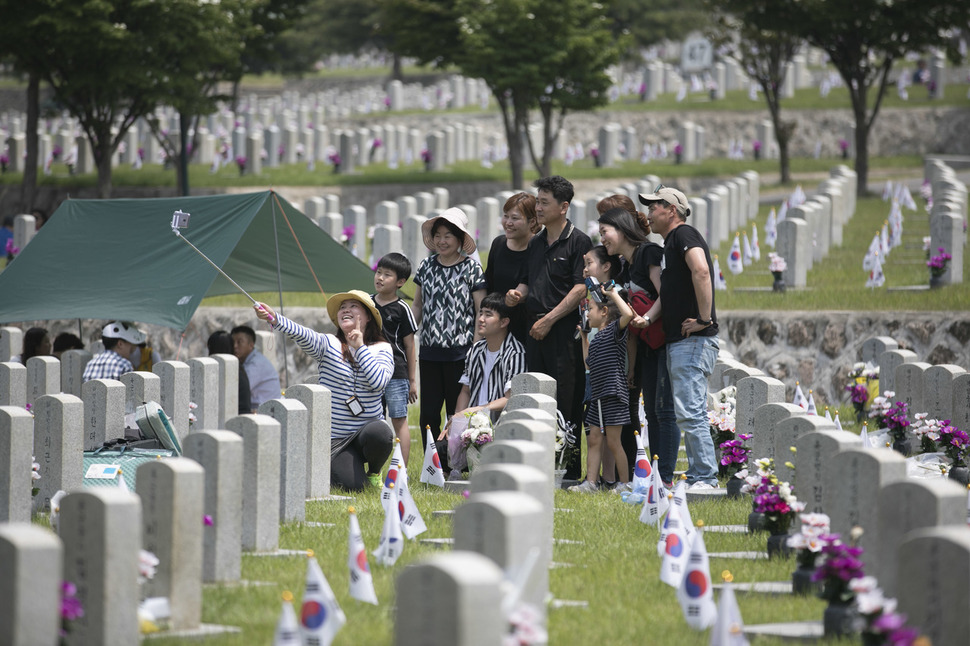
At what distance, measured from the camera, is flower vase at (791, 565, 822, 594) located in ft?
18.8

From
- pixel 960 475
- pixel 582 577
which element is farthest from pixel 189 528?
pixel 960 475

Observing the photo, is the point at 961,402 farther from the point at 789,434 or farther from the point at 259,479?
the point at 259,479

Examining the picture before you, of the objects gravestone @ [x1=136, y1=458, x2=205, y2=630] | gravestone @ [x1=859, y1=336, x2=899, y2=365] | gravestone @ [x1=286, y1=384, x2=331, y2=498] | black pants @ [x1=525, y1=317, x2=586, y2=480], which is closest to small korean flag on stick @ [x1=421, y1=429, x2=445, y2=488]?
gravestone @ [x1=286, y1=384, x2=331, y2=498]

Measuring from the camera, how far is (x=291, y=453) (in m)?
7.09

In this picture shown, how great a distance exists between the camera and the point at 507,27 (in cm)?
2369

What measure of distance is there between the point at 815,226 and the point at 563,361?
10.3 m

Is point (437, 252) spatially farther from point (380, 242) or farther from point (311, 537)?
point (380, 242)

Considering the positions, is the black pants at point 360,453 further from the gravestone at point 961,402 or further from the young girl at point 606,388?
the gravestone at point 961,402

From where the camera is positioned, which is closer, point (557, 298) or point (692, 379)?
point (692, 379)

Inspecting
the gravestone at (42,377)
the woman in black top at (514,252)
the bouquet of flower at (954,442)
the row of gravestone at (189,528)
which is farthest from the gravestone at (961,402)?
the gravestone at (42,377)

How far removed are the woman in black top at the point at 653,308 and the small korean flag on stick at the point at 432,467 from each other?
145 cm

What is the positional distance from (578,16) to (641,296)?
17.0 metres

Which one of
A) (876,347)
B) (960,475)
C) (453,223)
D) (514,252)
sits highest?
(453,223)

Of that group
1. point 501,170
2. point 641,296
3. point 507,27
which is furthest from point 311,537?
point 501,170
